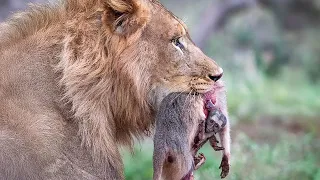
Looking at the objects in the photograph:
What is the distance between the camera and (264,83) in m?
14.8

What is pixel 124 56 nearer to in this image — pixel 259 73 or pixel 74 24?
pixel 74 24

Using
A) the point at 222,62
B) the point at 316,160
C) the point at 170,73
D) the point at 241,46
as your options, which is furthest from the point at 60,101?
the point at 241,46

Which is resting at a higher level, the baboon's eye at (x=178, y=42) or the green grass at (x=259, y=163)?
the baboon's eye at (x=178, y=42)

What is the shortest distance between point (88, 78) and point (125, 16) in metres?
0.39

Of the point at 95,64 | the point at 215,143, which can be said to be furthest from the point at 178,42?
the point at 215,143

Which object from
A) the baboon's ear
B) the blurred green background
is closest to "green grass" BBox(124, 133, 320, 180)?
the blurred green background

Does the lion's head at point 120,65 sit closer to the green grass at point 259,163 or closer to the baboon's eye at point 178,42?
the baboon's eye at point 178,42

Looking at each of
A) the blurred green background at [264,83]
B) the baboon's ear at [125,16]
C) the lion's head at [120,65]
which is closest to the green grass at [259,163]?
the blurred green background at [264,83]

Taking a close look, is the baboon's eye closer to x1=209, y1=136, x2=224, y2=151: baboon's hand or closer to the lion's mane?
the lion's mane

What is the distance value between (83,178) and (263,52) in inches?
470

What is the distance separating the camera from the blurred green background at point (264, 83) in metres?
7.11

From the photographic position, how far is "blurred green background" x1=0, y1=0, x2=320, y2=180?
280 inches

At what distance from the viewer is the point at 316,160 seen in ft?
24.0

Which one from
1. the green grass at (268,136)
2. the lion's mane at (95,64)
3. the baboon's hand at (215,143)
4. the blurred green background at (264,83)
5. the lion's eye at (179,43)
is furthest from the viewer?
the blurred green background at (264,83)
